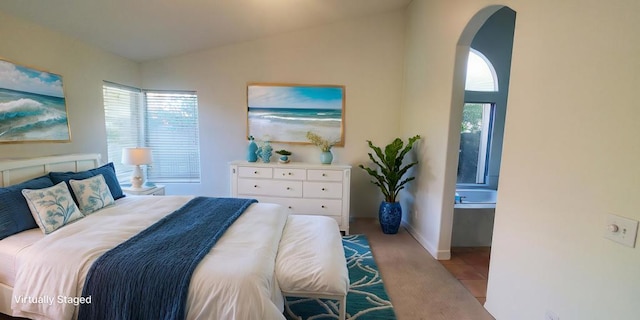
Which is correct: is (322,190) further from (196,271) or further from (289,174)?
(196,271)

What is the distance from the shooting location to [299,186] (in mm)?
3588

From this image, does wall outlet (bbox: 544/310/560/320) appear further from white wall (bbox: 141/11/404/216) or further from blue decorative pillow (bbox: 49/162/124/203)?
blue decorative pillow (bbox: 49/162/124/203)

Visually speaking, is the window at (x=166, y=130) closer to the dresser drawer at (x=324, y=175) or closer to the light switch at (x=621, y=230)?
the dresser drawer at (x=324, y=175)

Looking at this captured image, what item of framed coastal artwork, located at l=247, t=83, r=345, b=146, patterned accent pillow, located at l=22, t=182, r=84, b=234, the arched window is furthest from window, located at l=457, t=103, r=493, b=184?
patterned accent pillow, located at l=22, t=182, r=84, b=234

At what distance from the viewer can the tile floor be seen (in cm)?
238

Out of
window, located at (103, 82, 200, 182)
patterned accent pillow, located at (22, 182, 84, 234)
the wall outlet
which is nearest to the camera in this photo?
the wall outlet

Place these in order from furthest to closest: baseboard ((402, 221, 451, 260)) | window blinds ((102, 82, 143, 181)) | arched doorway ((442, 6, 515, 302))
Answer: window blinds ((102, 82, 143, 181)) < arched doorway ((442, 6, 515, 302)) < baseboard ((402, 221, 451, 260))

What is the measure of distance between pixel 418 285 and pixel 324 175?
1684 millimetres

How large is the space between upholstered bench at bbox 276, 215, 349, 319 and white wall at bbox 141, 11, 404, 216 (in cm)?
225

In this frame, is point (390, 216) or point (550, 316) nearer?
point (550, 316)

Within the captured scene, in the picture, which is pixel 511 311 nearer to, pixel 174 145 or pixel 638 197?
pixel 638 197

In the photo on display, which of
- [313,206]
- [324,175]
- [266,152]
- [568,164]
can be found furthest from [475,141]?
[266,152]

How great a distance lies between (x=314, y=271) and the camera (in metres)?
1.63

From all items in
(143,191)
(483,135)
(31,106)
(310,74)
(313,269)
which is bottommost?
(313,269)
